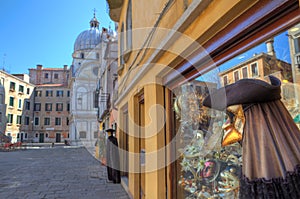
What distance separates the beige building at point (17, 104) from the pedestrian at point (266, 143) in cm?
3723

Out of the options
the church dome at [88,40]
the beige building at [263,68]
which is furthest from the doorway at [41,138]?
the beige building at [263,68]

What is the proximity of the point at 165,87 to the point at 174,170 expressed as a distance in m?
1.10

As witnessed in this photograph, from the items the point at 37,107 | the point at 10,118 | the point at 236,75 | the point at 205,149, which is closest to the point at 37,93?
the point at 37,107

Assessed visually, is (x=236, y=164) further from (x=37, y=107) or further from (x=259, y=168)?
(x=37, y=107)

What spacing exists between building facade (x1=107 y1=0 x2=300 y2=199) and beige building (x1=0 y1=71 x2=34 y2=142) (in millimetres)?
34950

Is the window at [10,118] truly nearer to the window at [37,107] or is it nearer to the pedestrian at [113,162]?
the window at [37,107]

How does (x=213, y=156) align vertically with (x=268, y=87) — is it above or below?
below

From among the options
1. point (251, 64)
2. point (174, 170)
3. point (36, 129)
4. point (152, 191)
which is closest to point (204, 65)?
point (251, 64)

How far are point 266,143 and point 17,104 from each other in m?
40.0

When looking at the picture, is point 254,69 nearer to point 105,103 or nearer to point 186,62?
point 186,62

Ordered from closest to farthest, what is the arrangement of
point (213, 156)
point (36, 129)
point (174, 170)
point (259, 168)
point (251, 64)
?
point (259, 168) < point (251, 64) < point (213, 156) < point (174, 170) < point (36, 129)

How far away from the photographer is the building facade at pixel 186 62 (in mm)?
1403

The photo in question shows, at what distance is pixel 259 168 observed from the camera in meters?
1.03

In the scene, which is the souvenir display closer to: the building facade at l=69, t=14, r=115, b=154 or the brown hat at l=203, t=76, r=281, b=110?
the brown hat at l=203, t=76, r=281, b=110
